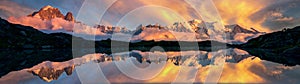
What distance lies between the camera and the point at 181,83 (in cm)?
2697

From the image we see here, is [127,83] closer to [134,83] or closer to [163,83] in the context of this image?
[134,83]

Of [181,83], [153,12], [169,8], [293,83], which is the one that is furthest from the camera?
[153,12]

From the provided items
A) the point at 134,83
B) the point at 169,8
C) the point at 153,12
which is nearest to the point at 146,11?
the point at 153,12

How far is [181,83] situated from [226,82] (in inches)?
206

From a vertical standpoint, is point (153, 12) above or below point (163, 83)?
above

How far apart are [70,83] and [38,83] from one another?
461cm

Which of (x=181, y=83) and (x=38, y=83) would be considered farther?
(x=38, y=83)

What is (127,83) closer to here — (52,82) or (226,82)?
(52,82)

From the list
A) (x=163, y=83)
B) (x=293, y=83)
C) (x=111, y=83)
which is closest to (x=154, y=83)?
(x=163, y=83)

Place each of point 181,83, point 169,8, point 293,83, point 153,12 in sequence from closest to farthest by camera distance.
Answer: point 181,83 → point 293,83 → point 169,8 → point 153,12

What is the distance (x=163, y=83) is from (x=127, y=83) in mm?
3934

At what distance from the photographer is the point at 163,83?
2788 centimetres

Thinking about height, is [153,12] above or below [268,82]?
above

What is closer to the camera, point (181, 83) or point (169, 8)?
point (181, 83)
